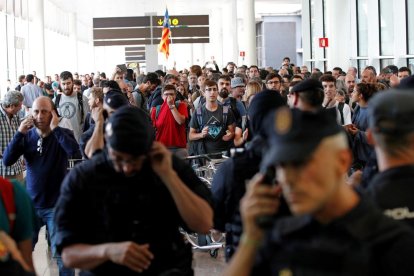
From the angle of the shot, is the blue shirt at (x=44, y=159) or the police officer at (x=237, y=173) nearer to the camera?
the police officer at (x=237, y=173)

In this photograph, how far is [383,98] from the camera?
9.39 feet

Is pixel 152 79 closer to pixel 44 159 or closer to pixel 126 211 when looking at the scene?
pixel 44 159

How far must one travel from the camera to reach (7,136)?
32.4 feet

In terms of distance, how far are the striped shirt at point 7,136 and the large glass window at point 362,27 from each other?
61.7 feet

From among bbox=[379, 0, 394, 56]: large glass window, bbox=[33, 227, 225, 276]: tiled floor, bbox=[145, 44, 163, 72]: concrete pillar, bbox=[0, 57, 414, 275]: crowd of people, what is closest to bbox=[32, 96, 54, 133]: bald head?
bbox=[0, 57, 414, 275]: crowd of people

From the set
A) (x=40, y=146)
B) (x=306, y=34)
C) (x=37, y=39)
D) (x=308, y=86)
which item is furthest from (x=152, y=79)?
(x=306, y=34)

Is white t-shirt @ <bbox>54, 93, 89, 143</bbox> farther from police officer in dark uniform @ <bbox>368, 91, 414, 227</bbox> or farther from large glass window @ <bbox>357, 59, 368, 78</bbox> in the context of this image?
large glass window @ <bbox>357, 59, 368, 78</bbox>

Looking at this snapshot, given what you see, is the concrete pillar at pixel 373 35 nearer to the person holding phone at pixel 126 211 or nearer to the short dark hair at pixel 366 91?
the short dark hair at pixel 366 91

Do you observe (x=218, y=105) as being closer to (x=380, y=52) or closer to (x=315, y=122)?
(x=315, y=122)

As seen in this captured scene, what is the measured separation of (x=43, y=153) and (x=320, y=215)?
215 inches

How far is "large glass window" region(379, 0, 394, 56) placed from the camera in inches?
943

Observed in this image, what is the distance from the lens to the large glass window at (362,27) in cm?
2728

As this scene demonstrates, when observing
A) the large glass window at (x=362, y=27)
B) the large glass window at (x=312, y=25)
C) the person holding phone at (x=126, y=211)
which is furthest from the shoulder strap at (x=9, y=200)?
the large glass window at (x=312, y=25)

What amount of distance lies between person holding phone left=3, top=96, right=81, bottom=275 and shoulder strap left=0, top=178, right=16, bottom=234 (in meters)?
3.60
